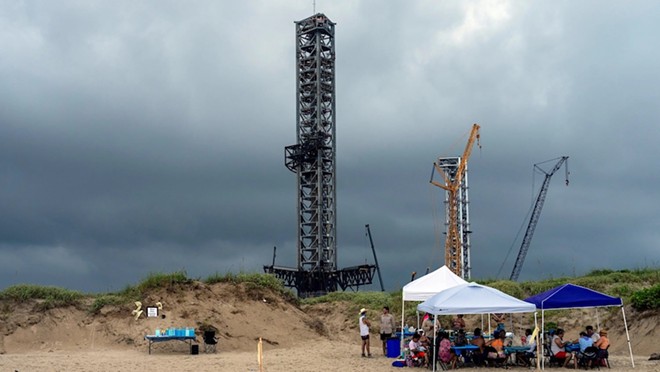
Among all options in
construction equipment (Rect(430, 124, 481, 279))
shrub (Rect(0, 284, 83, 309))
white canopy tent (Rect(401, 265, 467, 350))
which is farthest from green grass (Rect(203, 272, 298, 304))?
construction equipment (Rect(430, 124, 481, 279))

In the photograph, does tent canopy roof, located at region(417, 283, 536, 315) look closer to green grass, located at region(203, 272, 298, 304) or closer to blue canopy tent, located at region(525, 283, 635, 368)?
blue canopy tent, located at region(525, 283, 635, 368)

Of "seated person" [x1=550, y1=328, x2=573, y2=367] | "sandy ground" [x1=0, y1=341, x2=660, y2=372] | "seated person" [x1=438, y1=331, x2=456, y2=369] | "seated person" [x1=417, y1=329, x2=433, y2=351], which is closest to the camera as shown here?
"seated person" [x1=438, y1=331, x2=456, y2=369]

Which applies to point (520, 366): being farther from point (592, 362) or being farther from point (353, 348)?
point (353, 348)

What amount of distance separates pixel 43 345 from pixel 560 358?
2047 centimetres

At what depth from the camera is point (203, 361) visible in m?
23.8

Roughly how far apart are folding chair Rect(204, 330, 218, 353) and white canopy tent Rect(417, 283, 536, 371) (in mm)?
9790

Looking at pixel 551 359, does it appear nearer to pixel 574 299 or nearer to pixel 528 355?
pixel 528 355

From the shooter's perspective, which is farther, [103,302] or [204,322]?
[103,302]

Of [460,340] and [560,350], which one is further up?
[460,340]

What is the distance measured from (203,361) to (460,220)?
267 feet

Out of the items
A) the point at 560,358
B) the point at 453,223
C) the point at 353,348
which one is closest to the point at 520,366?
the point at 560,358

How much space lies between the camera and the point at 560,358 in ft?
72.8

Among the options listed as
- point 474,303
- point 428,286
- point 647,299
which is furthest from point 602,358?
point 647,299

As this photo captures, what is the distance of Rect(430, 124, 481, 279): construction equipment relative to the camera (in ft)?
330
